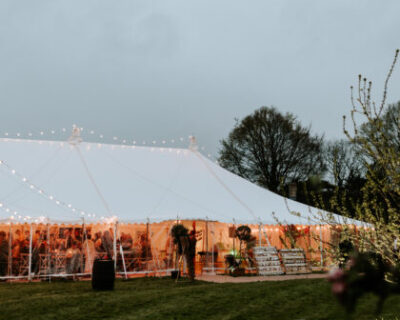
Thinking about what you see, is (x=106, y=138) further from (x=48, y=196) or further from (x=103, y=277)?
(x=103, y=277)

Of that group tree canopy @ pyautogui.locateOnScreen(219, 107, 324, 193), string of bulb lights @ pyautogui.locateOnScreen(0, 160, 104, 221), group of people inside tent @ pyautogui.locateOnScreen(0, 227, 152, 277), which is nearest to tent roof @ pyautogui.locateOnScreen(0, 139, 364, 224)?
string of bulb lights @ pyautogui.locateOnScreen(0, 160, 104, 221)

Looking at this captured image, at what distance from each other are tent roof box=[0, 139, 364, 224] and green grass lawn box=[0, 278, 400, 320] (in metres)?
2.86

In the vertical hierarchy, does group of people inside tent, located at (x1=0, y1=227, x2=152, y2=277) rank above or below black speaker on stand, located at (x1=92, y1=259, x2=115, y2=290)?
above

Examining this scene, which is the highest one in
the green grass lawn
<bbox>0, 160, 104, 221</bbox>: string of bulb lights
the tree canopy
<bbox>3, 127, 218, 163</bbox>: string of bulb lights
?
the tree canopy

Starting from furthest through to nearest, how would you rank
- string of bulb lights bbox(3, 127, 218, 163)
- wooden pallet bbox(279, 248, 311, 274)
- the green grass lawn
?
1. string of bulb lights bbox(3, 127, 218, 163)
2. wooden pallet bbox(279, 248, 311, 274)
3. the green grass lawn

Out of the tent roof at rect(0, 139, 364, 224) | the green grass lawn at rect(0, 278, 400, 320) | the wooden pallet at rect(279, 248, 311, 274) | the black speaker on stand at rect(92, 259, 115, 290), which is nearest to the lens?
the green grass lawn at rect(0, 278, 400, 320)

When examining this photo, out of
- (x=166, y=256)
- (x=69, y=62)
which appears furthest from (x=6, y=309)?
(x=69, y=62)

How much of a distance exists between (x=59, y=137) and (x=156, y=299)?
8228mm

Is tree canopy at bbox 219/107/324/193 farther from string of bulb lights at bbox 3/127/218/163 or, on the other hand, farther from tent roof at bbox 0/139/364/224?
string of bulb lights at bbox 3/127/218/163

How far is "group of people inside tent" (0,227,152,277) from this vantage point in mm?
11469

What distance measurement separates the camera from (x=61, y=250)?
38.7 ft

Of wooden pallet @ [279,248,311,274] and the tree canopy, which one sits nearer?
wooden pallet @ [279,248,311,274]

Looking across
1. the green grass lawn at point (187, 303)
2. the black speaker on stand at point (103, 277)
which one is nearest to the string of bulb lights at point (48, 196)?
the green grass lawn at point (187, 303)

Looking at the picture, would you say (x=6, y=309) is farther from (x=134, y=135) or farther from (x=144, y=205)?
(x=134, y=135)
